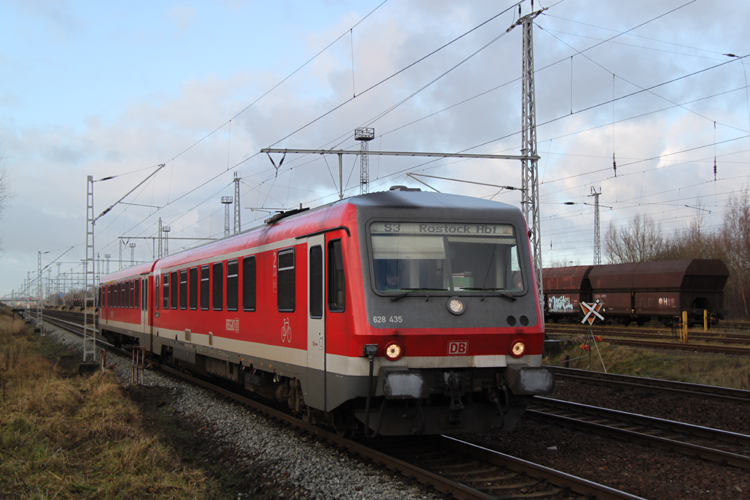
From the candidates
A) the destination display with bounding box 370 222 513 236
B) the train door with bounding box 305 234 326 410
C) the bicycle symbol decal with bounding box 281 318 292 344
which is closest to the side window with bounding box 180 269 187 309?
the bicycle symbol decal with bounding box 281 318 292 344

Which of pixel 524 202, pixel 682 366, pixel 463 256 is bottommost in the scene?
pixel 682 366

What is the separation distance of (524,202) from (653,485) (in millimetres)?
12209

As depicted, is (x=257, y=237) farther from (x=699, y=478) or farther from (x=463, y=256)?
(x=699, y=478)

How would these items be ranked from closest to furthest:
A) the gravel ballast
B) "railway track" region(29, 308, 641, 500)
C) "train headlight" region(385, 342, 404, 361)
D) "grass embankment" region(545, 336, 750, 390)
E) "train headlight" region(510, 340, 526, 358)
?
"railway track" region(29, 308, 641, 500), the gravel ballast, "train headlight" region(385, 342, 404, 361), "train headlight" region(510, 340, 526, 358), "grass embankment" region(545, 336, 750, 390)

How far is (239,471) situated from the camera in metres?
7.62

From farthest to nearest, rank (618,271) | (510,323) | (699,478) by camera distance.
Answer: (618,271) < (510,323) < (699,478)

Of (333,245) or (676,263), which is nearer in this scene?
(333,245)

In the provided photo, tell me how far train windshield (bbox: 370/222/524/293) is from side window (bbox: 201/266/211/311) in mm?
6718

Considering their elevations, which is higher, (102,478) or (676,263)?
(676,263)

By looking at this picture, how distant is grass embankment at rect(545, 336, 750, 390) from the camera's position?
14.0m

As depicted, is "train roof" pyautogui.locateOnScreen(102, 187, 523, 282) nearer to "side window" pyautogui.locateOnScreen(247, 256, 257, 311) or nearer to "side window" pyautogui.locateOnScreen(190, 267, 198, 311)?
"side window" pyautogui.locateOnScreen(247, 256, 257, 311)

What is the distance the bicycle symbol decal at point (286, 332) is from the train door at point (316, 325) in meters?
0.71

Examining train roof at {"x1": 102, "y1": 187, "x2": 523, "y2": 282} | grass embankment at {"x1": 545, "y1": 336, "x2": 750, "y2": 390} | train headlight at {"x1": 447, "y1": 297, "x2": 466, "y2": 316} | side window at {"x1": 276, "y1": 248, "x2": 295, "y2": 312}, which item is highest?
train roof at {"x1": 102, "y1": 187, "x2": 523, "y2": 282}

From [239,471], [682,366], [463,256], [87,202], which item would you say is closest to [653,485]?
[463,256]
